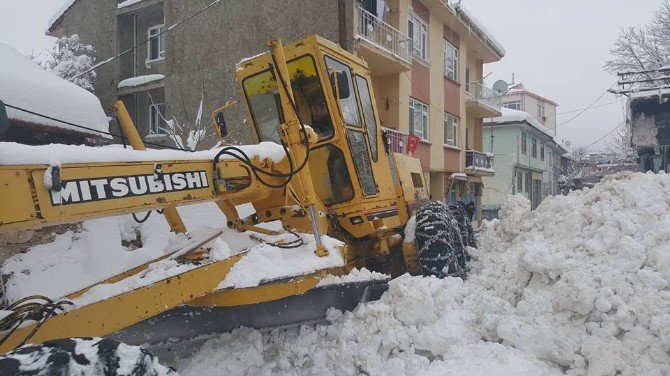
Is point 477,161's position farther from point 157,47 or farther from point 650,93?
point 157,47

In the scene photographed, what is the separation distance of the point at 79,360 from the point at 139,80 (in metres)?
18.3

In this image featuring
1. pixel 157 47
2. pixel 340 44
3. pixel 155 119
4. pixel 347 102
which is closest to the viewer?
pixel 347 102

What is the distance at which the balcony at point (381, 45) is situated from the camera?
12998mm

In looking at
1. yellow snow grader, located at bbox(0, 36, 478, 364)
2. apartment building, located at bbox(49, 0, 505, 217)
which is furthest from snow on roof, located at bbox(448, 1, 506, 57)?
yellow snow grader, located at bbox(0, 36, 478, 364)

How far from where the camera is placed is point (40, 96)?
5863mm

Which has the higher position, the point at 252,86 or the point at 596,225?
the point at 252,86

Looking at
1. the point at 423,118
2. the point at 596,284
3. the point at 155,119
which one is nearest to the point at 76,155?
the point at 596,284

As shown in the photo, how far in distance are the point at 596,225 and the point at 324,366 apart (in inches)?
127

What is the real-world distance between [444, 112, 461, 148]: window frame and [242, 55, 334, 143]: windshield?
14.0 m

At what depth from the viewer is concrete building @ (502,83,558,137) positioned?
43.9 m

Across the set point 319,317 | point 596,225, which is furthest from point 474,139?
point 319,317

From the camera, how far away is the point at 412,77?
15.8 m

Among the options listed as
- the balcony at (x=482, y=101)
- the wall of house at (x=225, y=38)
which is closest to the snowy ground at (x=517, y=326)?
the wall of house at (x=225, y=38)

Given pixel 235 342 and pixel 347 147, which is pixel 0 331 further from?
pixel 347 147
